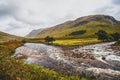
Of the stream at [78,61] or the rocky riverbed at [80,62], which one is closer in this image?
the rocky riverbed at [80,62]

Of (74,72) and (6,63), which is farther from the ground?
(6,63)

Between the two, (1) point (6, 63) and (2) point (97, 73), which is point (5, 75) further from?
(2) point (97, 73)

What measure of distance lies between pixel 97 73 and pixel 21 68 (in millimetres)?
11289

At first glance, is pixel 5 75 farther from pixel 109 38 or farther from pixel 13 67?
pixel 109 38

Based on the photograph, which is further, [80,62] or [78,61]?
[78,61]

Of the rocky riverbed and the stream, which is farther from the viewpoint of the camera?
the stream

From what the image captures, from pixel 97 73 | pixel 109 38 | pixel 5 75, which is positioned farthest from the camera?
pixel 109 38

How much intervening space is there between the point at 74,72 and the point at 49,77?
9771 mm

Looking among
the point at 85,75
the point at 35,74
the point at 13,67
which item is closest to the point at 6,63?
the point at 13,67

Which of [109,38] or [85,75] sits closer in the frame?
[85,75]

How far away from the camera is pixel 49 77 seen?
23.0 metres

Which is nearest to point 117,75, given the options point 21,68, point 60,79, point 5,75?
point 60,79

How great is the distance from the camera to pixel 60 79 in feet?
76.4

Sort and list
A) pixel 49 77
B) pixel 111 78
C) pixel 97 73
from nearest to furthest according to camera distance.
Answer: pixel 49 77
pixel 111 78
pixel 97 73
